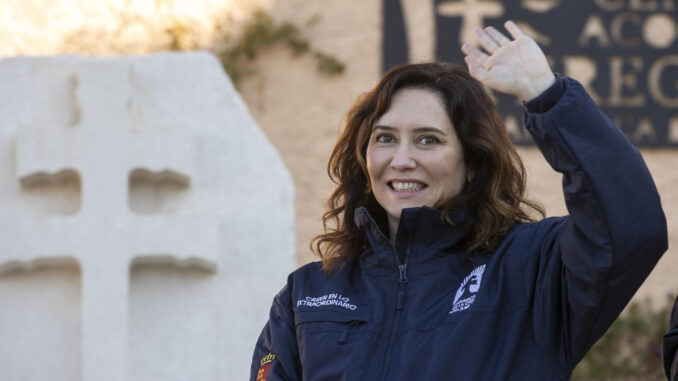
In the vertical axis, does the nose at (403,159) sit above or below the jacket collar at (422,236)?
above

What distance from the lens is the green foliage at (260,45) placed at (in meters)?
→ 5.55

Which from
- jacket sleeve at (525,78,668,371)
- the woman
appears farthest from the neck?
jacket sleeve at (525,78,668,371)

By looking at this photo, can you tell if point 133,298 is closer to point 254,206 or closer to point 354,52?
point 254,206

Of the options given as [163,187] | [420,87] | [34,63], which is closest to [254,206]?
[163,187]

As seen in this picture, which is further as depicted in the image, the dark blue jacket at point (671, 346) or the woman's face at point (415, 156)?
the woman's face at point (415, 156)

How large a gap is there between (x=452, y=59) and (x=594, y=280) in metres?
3.97

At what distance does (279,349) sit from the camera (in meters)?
2.23

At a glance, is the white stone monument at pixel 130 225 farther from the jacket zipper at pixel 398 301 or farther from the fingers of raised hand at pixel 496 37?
the fingers of raised hand at pixel 496 37

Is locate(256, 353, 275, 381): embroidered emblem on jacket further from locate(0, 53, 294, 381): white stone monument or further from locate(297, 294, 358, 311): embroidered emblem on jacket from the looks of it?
locate(0, 53, 294, 381): white stone monument

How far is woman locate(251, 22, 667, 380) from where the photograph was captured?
1788 mm

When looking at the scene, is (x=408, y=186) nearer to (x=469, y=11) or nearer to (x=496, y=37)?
(x=496, y=37)

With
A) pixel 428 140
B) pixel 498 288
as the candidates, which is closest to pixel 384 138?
pixel 428 140

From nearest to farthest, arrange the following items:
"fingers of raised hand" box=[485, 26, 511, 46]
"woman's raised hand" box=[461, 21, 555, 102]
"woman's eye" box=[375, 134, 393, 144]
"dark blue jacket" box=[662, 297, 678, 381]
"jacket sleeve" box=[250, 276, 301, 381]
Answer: "woman's raised hand" box=[461, 21, 555, 102]
"fingers of raised hand" box=[485, 26, 511, 46]
"dark blue jacket" box=[662, 297, 678, 381]
"jacket sleeve" box=[250, 276, 301, 381]
"woman's eye" box=[375, 134, 393, 144]

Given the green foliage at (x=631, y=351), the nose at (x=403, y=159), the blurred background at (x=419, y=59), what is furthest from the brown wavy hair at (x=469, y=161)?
the green foliage at (x=631, y=351)
